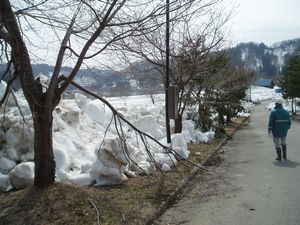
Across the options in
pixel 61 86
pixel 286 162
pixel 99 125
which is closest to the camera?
pixel 61 86

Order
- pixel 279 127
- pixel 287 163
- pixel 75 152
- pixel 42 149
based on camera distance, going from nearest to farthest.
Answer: pixel 42 149 < pixel 75 152 < pixel 287 163 < pixel 279 127

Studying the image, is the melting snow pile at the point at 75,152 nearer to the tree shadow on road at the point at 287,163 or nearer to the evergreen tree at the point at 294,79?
the tree shadow on road at the point at 287,163

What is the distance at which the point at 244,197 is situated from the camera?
8.18m

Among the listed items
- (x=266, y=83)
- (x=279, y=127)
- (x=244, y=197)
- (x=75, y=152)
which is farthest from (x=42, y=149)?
(x=266, y=83)

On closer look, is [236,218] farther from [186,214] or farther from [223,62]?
[223,62]

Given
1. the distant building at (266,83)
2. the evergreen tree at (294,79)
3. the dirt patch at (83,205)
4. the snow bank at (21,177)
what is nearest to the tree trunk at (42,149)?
the dirt patch at (83,205)

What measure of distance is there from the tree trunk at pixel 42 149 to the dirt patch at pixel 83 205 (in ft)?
0.65

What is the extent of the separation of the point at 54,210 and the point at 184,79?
1035 cm

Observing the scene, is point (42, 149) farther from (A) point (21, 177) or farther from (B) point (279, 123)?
(B) point (279, 123)

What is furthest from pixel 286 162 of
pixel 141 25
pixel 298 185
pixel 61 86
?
pixel 61 86

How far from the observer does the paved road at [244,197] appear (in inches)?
267

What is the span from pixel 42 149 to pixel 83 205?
4.09ft

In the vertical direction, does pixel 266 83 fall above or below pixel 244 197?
above

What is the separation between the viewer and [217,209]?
7359 millimetres
